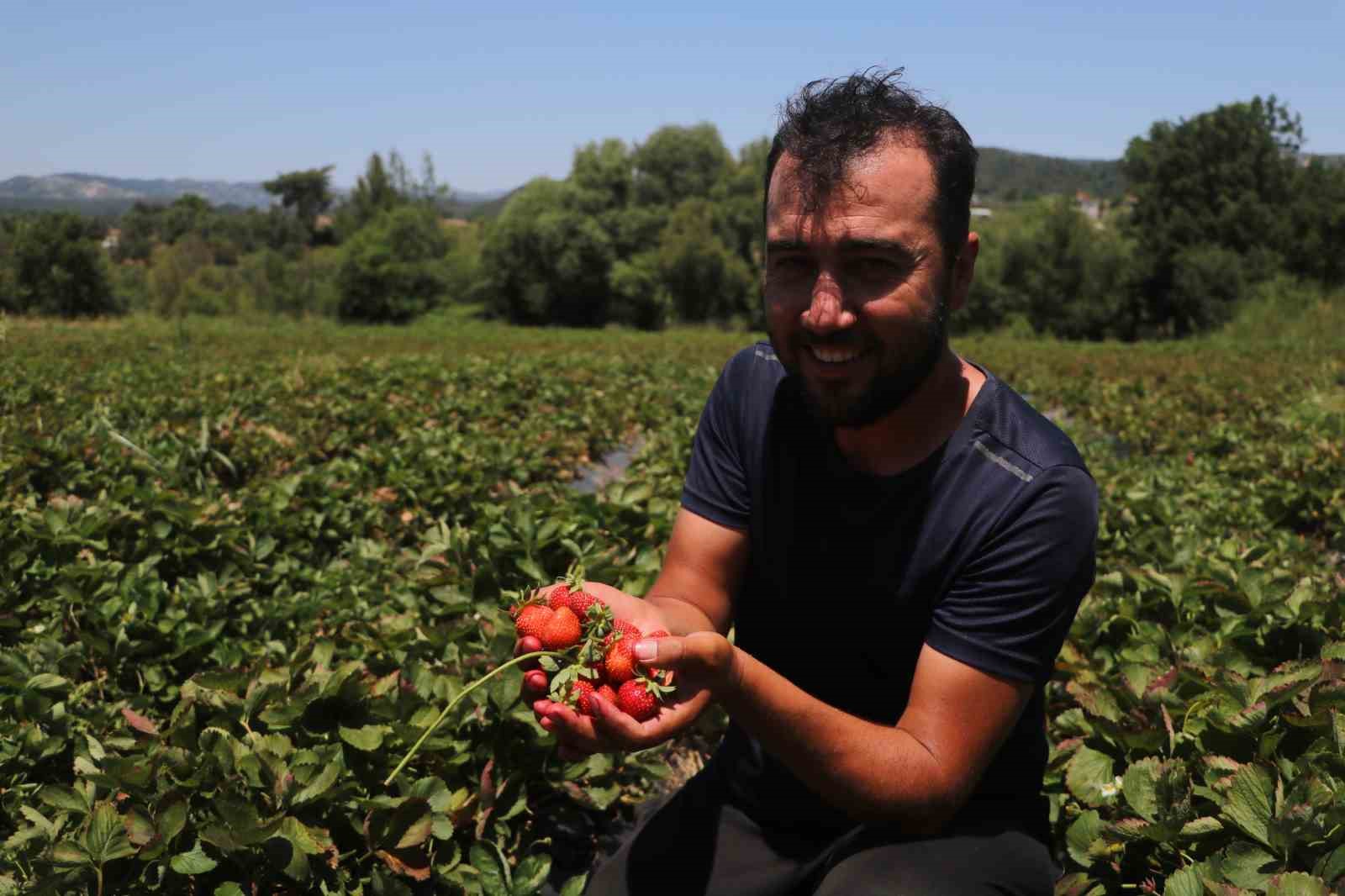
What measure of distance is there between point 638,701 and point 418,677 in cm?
99

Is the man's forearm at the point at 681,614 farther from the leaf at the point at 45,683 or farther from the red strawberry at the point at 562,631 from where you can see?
the leaf at the point at 45,683

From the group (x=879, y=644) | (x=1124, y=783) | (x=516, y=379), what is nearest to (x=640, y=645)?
(x=879, y=644)

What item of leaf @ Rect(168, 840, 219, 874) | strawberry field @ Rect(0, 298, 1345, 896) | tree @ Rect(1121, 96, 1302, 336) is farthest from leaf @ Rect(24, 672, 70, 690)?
tree @ Rect(1121, 96, 1302, 336)

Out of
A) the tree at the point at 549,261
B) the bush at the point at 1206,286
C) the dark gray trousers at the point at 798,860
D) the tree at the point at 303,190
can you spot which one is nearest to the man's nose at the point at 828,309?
the dark gray trousers at the point at 798,860

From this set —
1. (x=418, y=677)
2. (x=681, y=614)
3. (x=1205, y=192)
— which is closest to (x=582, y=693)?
(x=681, y=614)

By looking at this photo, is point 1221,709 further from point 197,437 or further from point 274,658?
point 197,437

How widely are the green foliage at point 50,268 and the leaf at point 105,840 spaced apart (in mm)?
52960

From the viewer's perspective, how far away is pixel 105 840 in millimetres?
1722

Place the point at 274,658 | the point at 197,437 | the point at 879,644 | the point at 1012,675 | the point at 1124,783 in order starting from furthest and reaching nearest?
the point at 197,437
the point at 274,658
the point at 1124,783
the point at 879,644
the point at 1012,675

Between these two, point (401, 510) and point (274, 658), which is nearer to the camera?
point (274, 658)

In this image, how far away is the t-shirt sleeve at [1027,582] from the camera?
5.34ft

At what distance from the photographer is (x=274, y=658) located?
2.63m

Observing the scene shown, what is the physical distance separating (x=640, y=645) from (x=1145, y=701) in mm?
1406

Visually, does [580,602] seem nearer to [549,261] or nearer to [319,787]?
[319,787]
